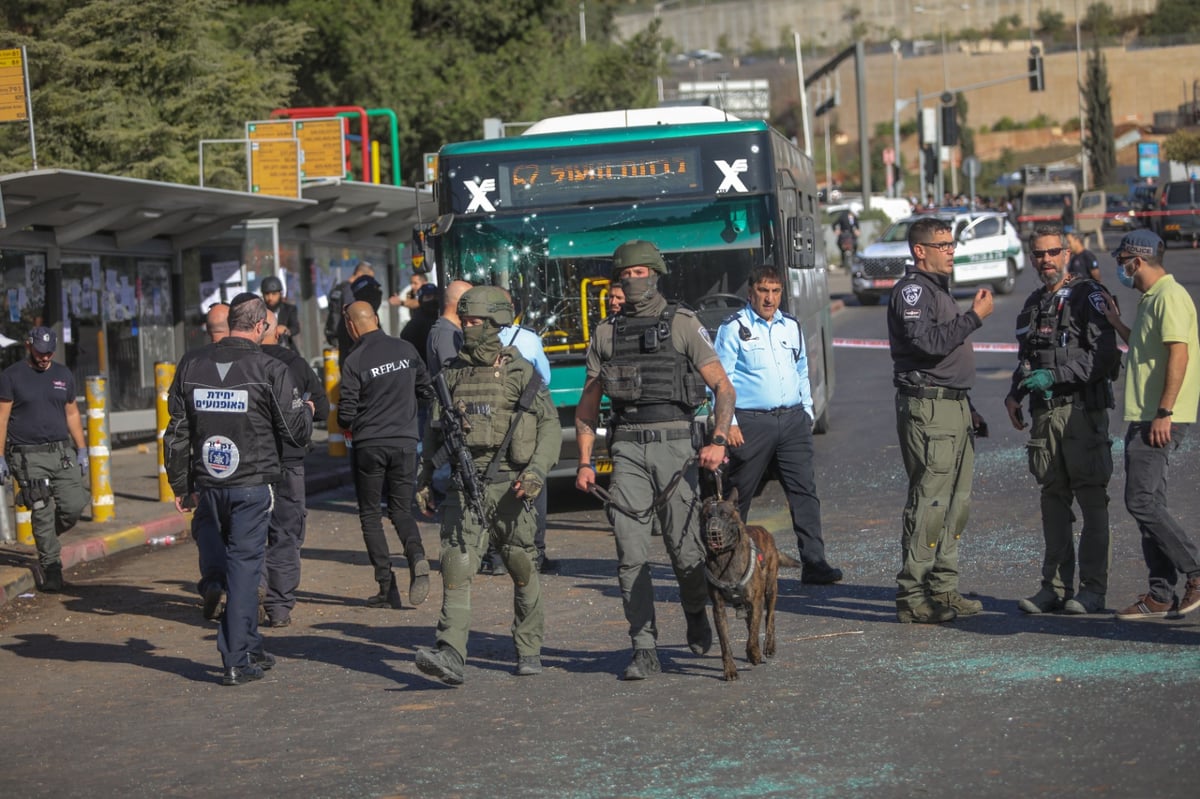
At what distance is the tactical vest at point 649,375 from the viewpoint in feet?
23.9

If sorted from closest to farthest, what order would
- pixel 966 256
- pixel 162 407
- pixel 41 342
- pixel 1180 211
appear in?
pixel 41 342 → pixel 162 407 → pixel 966 256 → pixel 1180 211

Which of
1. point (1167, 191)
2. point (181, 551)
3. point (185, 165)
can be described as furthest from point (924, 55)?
point (181, 551)

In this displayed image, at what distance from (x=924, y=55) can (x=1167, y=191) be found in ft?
281

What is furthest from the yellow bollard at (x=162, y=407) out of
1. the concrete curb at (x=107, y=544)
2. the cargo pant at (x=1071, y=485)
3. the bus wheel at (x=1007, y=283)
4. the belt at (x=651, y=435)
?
the bus wheel at (x=1007, y=283)

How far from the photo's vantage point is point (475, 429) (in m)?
7.44

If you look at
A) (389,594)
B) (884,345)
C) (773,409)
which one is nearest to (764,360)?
(773,409)

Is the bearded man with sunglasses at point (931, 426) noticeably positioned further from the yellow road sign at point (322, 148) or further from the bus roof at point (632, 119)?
the yellow road sign at point (322, 148)

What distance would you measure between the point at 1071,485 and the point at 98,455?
8.73 meters

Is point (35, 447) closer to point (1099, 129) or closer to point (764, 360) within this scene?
point (764, 360)

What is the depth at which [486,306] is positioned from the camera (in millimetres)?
7441

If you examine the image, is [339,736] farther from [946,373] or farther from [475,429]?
[946,373]

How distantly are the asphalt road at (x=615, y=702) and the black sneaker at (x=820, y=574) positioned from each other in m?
0.12

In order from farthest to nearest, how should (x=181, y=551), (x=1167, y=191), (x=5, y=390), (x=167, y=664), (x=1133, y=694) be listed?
(x=1167, y=191), (x=181, y=551), (x=5, y=390), (x=167, y=664), (x=1133, y=694)

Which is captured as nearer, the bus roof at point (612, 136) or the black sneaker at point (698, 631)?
the black sneaker at point (698, 631)
